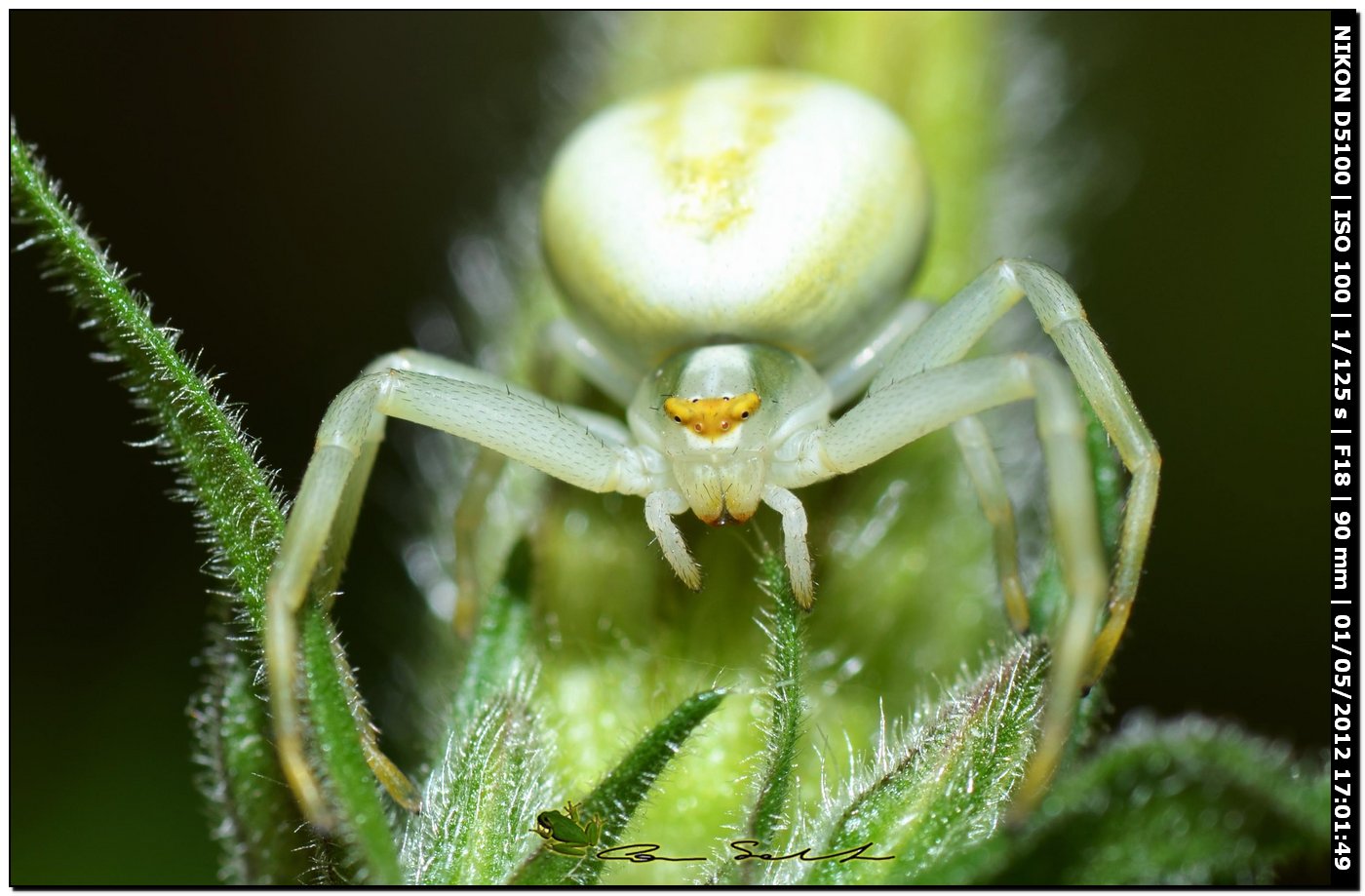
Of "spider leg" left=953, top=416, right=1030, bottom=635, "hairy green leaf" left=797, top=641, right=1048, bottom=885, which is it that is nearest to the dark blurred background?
"spider leg" left=953, top=416, right=1030, bottom=635


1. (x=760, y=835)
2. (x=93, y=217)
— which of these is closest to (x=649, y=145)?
(x=760, y=835)

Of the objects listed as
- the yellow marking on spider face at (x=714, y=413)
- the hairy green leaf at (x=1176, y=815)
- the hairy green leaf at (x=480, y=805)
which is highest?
the yellow marking on spider face at (x=714, y=413)

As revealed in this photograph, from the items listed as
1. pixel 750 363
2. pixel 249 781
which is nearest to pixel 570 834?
pixel 249 781

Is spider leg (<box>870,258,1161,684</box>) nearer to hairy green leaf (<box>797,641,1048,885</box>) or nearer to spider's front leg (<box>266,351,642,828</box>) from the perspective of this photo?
hairy green leaf (<box>797,641,1048,885</box>)
